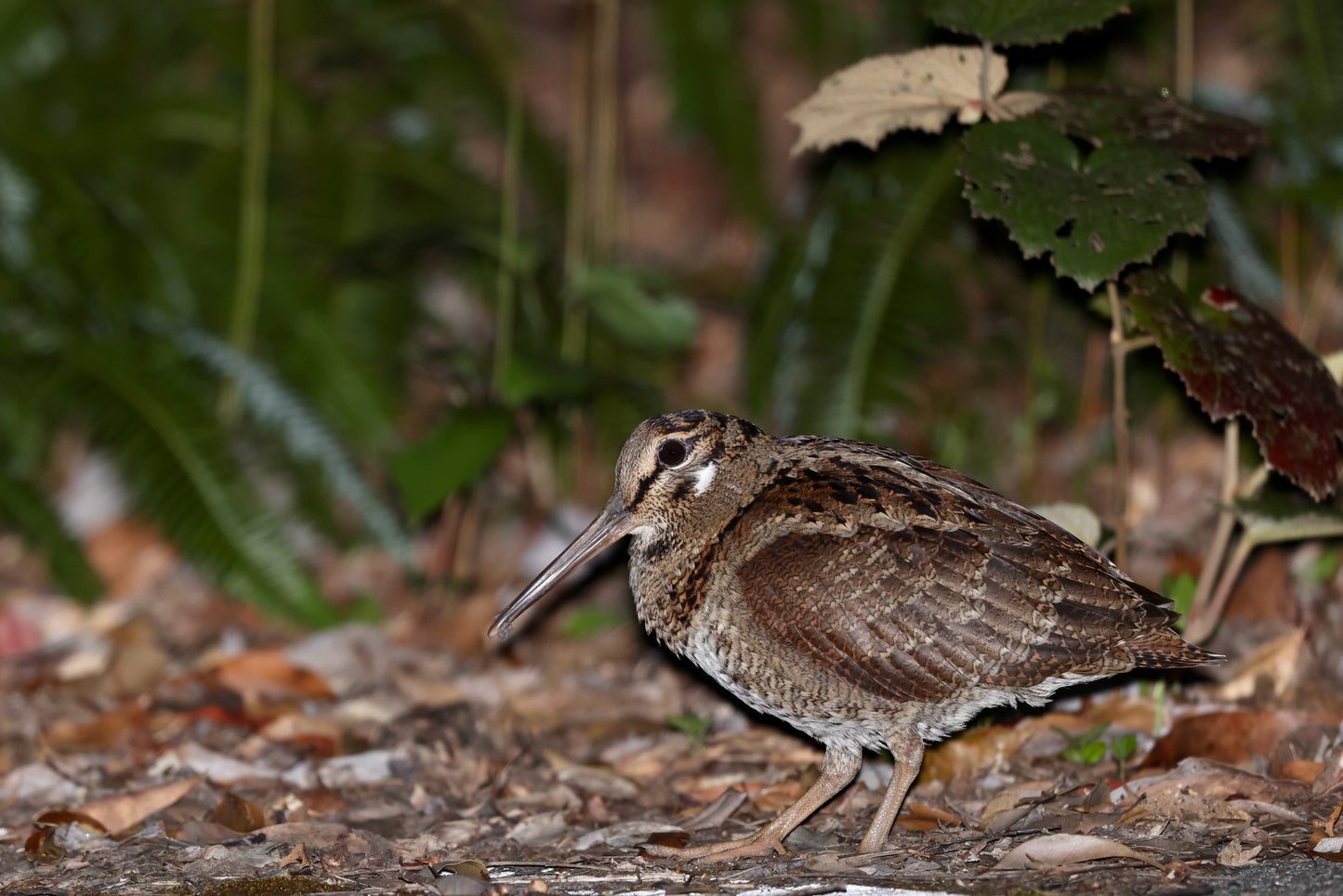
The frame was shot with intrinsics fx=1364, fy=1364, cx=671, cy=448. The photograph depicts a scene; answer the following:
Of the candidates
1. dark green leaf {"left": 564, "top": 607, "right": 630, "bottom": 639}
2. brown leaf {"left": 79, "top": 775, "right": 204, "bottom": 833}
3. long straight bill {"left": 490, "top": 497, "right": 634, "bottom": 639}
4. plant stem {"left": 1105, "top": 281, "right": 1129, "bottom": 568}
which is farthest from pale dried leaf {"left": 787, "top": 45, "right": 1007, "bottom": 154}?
brown leaf {"left": 79, "top": 775, "right": 204, "bottom": 833}

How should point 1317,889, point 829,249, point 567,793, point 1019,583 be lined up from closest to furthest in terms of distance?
point 1317,889 < point 1019,583 < point 567,793 < point 829,249

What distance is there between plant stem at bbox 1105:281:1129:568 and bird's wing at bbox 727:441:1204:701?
64 centimetres

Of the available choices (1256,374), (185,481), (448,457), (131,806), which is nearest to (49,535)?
(185,481)

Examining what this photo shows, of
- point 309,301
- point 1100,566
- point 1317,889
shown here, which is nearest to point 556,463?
point 309,301

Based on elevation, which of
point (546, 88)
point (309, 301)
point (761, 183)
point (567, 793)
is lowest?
point (567, 793)

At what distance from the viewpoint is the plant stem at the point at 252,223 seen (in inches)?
254

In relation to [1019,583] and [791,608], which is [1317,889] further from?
[791,608]

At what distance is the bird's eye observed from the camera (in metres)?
4.30

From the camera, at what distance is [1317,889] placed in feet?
10.2

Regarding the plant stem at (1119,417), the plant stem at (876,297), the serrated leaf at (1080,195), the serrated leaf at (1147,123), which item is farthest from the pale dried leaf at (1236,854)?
the plant stem at (876,297)

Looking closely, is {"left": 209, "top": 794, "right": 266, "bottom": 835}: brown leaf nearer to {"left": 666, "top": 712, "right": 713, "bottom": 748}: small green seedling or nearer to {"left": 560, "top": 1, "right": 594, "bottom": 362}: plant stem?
{"left": 666, "top": 712, "right": 713, "bottom": 748}: small green seedling

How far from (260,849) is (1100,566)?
2.54m

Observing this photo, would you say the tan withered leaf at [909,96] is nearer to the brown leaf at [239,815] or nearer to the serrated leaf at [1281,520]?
the serrated leaf at [1281,520]

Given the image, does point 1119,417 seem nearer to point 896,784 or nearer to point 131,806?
point 896,784
